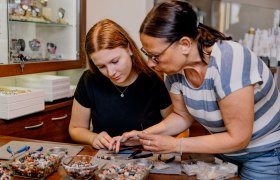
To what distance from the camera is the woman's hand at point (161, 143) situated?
1134mm

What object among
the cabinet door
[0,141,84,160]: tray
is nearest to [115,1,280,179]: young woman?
[0,141,84,160]: tray

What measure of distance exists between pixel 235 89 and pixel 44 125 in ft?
5.60

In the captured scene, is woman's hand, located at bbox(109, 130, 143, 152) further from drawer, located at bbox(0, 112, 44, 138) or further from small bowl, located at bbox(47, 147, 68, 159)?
drawer, located at bbox(0, 112, 44, 138)

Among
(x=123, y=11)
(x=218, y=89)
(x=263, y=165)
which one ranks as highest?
(x=123, y=11)

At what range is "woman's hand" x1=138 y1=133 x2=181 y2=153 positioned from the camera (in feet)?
3.72

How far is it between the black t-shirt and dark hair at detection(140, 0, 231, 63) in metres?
0.66

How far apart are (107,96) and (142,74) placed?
8.5 inches

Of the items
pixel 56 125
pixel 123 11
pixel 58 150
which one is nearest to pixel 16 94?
pixel 56 125

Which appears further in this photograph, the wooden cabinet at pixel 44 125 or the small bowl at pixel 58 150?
the wooden cabinet at pixel 44 125

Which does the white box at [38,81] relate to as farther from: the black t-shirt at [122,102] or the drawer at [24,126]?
the black t-shirt at [122,102]

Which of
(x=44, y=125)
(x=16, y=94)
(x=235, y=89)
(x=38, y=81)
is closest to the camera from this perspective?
(x=235, y=89)

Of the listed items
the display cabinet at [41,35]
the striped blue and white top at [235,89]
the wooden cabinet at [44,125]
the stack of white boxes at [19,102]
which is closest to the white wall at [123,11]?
the display cabinet at [41,35]

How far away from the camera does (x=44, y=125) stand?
2.40 meters

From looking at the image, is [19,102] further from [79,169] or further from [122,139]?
[79,169]
